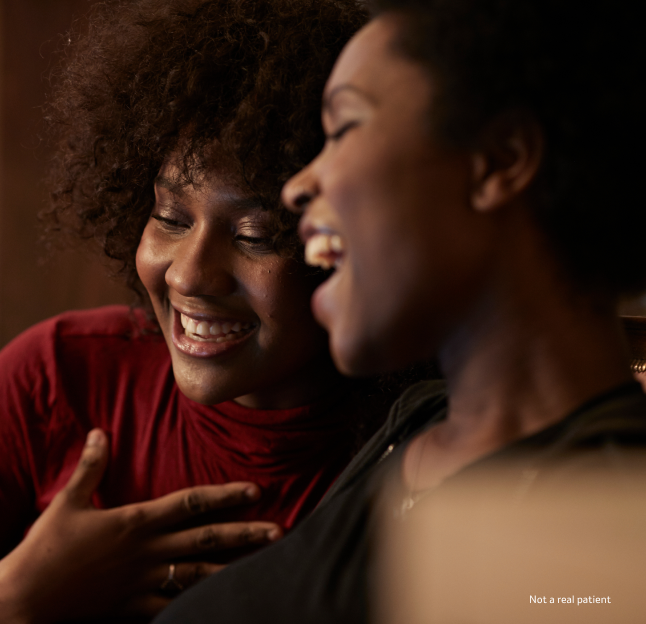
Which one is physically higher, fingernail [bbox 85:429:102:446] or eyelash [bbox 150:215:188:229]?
eyelash [bbox 150:215:188:229]

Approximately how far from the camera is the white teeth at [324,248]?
0.49m

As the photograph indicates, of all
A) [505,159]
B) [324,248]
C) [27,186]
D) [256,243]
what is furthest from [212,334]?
[27,186]

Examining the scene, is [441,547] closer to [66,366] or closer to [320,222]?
[320,222]

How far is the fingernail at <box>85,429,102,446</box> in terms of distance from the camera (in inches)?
36.9

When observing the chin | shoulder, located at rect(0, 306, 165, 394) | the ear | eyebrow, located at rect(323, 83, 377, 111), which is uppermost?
eyebrow, located at rect(323, 83, 377, 111)

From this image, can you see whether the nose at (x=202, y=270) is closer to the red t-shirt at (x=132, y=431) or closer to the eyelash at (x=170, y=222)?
the eyelash at (x=170, y=222)

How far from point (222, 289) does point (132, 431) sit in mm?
311

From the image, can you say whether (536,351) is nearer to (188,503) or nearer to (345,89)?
(345,89)

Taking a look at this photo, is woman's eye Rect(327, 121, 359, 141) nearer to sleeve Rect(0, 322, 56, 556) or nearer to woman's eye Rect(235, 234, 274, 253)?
woman's eye Rect(235, 234, 274, 253)

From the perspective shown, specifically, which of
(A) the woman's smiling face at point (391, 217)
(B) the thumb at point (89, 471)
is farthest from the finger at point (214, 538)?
(A) the woman's smiling face at point (391, 217)

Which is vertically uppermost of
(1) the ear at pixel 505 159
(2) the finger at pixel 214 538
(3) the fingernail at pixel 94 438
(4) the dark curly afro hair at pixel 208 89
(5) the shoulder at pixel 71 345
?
(4) the dark curly afro hair at pixel 208 89

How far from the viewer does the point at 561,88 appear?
418mm

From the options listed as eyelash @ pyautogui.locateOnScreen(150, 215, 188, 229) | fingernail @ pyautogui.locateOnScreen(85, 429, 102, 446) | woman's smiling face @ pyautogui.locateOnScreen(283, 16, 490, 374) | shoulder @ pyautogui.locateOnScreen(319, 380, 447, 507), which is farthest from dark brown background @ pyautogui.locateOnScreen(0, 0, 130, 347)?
woman's smiling face @ pyautogui.locateOnScreen(283, 16, 490, 374)

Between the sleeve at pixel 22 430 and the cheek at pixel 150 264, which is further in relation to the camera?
the sleeve at pixel 22 430
